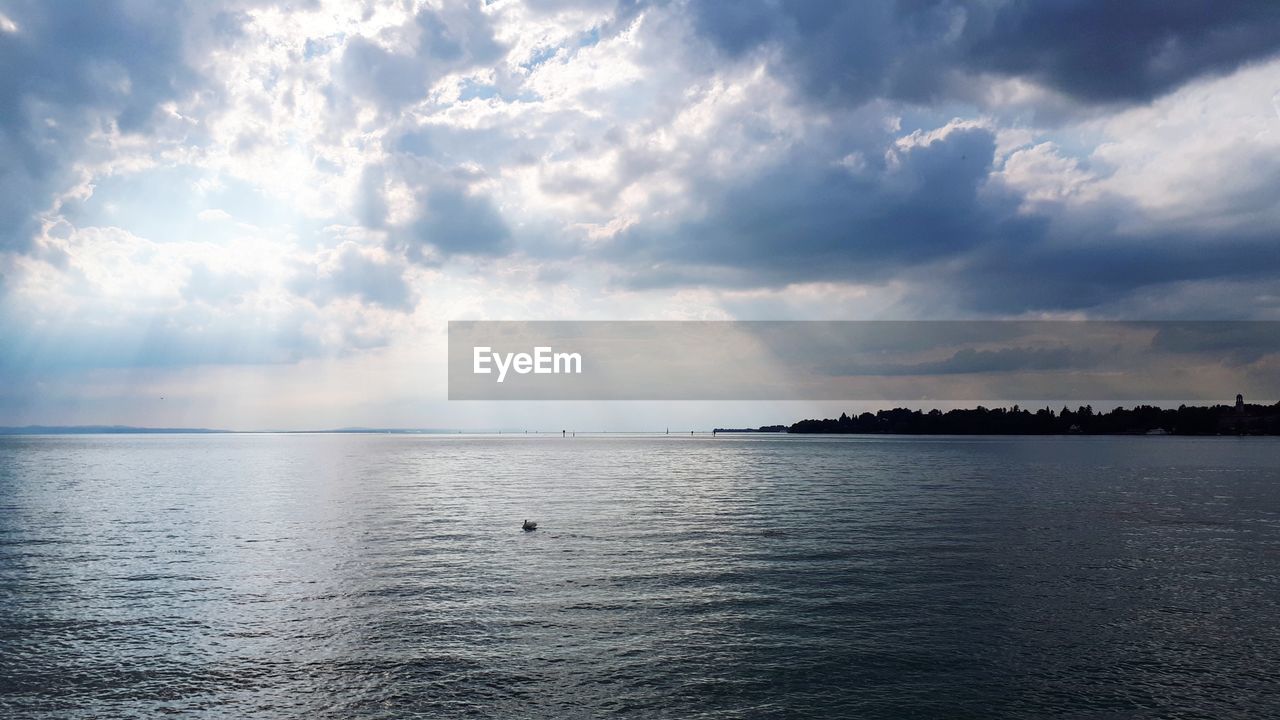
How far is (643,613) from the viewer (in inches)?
1110

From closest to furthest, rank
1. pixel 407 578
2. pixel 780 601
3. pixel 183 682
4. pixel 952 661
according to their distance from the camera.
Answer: pixel 183 682 < pixel 952 661 < pixel 780 601 < pixel 407 578

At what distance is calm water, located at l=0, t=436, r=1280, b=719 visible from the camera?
20.6 meters

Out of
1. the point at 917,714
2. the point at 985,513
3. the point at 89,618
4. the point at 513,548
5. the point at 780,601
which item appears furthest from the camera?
the point at 985,513

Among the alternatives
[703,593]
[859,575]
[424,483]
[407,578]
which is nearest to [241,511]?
[424,483]

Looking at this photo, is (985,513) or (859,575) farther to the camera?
(985,513)

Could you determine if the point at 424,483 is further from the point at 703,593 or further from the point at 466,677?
the point at 466,677

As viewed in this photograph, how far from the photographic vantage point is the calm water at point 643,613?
2059 cm

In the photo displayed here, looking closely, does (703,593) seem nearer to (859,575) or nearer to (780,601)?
(780,601)

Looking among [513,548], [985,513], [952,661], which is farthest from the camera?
[985,513]

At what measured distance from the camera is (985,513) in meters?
60.3

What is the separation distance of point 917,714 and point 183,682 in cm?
2166

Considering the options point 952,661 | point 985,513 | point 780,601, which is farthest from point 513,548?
point 985,513

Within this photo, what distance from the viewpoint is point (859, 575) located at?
3522 centimetres

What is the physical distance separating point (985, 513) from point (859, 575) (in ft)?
102
